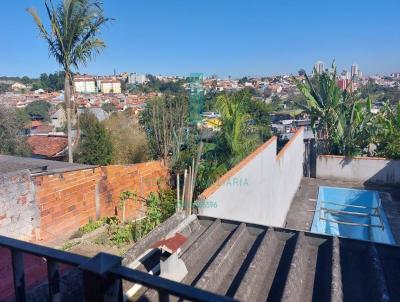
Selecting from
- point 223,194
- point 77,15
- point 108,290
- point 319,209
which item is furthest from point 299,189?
point 108,290

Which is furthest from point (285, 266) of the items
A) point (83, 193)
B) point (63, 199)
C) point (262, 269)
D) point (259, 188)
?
point (83, 193)

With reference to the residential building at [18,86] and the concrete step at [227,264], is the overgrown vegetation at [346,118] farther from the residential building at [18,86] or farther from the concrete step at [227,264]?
the residential building at [18,86]

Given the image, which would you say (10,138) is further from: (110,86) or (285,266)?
(110,86)

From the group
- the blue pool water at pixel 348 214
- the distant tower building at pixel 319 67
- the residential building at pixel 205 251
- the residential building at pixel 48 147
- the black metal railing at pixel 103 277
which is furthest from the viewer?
the residential building at pixel 48 147

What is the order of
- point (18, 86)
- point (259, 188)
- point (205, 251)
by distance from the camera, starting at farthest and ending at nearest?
point (18, 86) < point (259, 188) < point (205, 251)

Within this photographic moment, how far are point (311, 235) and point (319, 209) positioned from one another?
6.59 meters

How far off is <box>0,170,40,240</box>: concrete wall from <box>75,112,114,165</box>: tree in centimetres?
512

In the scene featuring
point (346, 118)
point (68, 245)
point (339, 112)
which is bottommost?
point (68, 245)

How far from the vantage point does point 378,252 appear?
299 centimetres

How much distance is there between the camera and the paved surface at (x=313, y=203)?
8294 mm

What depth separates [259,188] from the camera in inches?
274

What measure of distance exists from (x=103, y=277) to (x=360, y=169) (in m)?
11.4

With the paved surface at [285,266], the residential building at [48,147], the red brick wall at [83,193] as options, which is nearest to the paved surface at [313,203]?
the red brick wall at [83,193]

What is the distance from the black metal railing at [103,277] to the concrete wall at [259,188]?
8.67 ft
